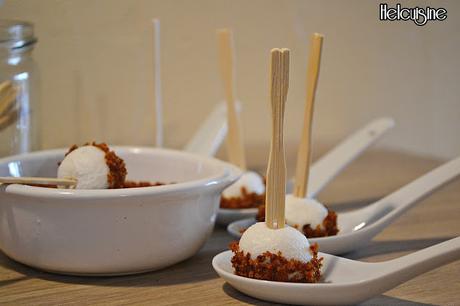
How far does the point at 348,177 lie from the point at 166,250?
45 cm

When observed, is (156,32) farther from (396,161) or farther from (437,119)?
(437,119)

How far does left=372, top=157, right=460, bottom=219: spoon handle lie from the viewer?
2.08ft

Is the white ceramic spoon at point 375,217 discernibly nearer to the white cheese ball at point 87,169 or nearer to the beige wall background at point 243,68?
the white cheese ball at point 87,169

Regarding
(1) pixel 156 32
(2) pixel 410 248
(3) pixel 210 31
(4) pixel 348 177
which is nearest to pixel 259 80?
(3) pixel 210 31

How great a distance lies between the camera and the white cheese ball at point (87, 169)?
56 cm

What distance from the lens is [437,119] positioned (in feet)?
4.18

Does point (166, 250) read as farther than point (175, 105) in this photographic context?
No

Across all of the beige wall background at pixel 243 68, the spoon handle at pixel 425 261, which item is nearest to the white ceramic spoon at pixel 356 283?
the spoon handle at pixel 425 261

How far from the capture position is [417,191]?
25.8 inches

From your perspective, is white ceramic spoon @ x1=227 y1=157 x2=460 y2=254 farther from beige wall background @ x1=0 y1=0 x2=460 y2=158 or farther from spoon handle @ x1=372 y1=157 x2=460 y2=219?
beige wall background @ x1=0 y1=0 x2=460 y2=158

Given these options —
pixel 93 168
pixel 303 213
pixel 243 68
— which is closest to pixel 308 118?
pixel 303 213

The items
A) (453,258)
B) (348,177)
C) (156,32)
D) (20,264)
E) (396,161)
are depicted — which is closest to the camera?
(453,258)

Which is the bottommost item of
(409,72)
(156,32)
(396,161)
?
(396,161)

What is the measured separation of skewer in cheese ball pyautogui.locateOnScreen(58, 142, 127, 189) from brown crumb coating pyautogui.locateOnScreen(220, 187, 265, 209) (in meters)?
0.16
